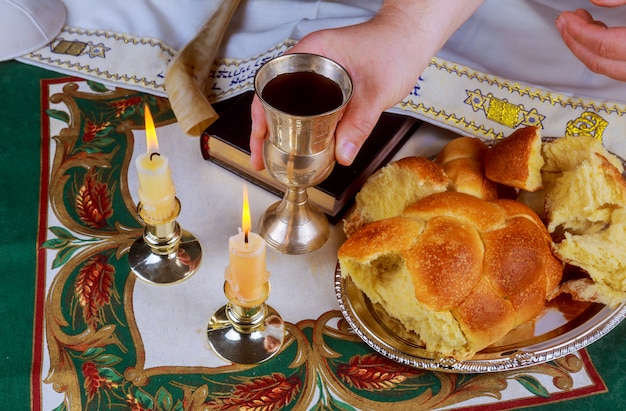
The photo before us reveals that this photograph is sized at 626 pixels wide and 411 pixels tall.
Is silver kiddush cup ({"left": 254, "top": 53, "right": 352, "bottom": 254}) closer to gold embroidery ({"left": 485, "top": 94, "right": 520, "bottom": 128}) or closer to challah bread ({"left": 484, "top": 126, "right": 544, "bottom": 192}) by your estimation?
challah bread ({"left": 484, "top": 126, "right": 544, "bottom": 192})

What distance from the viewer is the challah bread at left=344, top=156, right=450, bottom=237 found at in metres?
0.78

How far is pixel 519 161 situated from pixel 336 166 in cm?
24

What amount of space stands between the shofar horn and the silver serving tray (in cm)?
33

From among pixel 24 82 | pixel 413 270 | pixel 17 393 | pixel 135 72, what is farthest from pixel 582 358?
pixel 24 82

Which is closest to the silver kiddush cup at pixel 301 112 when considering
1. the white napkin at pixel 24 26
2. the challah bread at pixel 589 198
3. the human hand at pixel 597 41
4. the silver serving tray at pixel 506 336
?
the silver serving tray at pixel 506 336

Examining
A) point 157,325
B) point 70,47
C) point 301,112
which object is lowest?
point 157,325

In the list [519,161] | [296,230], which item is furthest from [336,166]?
[519,161]

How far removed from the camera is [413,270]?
677mm

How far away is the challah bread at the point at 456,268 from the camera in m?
0.67

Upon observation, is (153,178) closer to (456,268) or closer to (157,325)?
(157,325)

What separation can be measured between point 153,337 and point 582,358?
20.8 inches

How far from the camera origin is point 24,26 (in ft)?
3.49

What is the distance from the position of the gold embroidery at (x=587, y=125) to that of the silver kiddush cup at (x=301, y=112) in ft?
1.45

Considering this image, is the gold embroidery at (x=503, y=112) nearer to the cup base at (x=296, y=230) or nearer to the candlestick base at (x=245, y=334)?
the cup base at (x=296, y=230)
